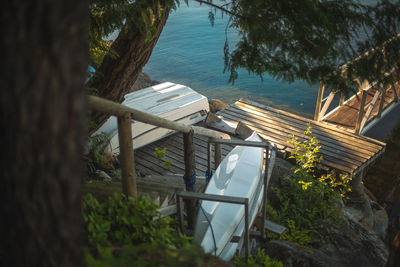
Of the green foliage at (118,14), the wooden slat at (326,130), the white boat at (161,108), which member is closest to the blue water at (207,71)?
the wooden slat at (326,130)

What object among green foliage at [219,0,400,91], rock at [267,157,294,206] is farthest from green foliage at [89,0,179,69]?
rock at [267,157,294,206]

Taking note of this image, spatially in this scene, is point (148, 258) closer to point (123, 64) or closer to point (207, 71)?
point (123, 64)

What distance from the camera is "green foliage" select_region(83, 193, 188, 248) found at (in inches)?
95.7

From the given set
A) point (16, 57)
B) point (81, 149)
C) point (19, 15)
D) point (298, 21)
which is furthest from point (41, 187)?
point (298, 21)

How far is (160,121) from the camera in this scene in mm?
3223

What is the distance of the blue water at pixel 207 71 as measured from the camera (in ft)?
57.4

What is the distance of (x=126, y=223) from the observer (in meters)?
2.51

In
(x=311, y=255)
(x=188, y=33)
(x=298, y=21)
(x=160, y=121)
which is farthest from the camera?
(x=188, y=33)

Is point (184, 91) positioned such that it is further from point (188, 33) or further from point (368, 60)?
point (188, 33)

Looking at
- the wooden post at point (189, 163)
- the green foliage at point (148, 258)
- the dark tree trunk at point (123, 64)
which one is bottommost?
the wooden post at point (189, 163)

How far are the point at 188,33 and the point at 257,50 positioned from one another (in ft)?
Result: 69.9

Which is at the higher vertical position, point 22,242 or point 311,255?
point 22,242

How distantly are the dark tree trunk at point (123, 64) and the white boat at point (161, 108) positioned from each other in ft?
9.35

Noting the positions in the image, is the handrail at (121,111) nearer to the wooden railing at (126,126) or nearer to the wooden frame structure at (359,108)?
the wooden railing at (126,126)
